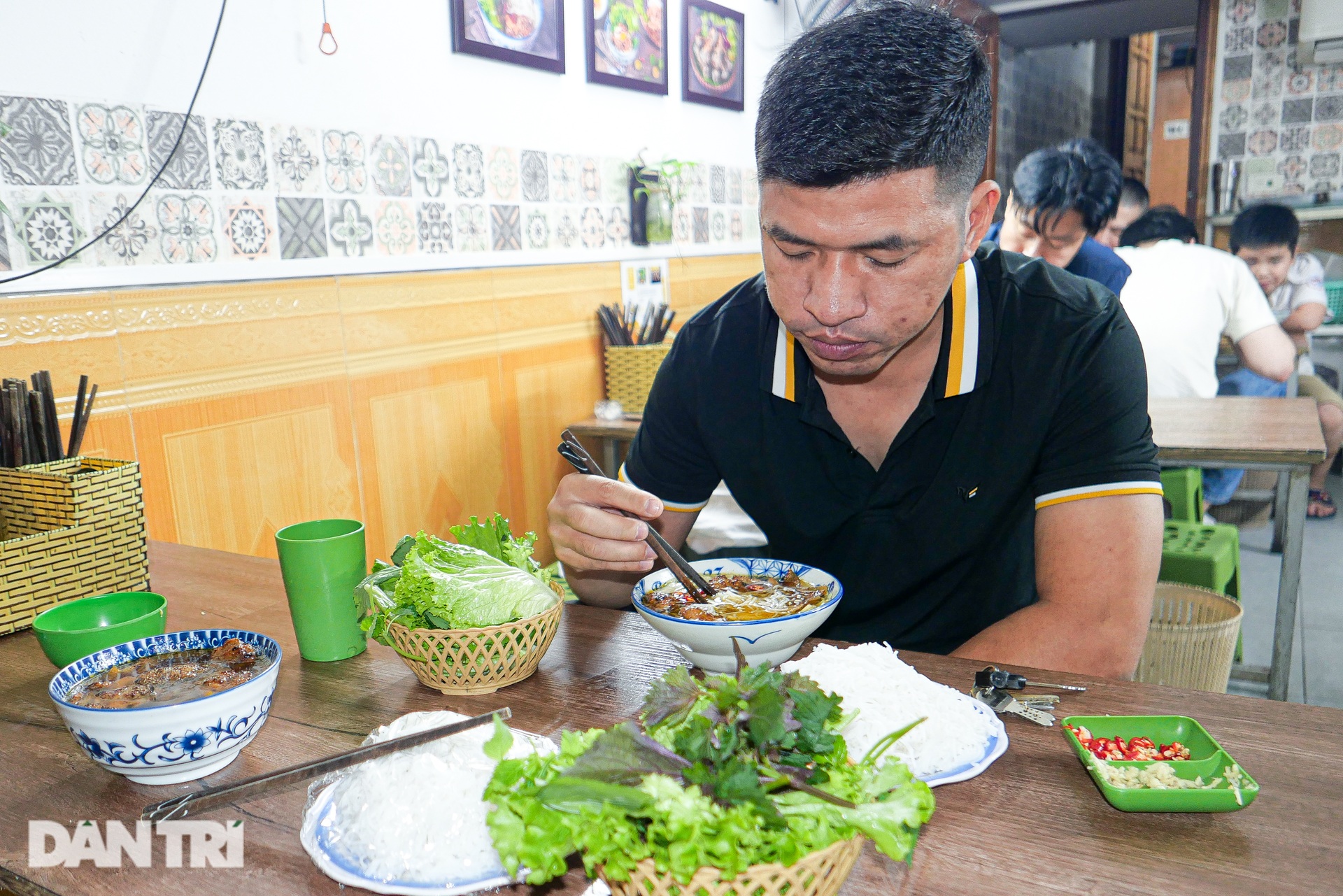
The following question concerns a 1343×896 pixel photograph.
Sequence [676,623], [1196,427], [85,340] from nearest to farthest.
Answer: [676,623], [85,340], [1196,427]

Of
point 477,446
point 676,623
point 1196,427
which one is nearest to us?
point 676,623

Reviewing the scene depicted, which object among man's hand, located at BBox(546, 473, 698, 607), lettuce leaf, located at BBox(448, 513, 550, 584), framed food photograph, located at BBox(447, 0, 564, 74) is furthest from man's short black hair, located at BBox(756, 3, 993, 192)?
framed food photograph, located at BBox(447, 0, 564, 74)

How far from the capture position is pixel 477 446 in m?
3.14

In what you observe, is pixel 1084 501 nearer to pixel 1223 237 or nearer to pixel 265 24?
pixel 265 24

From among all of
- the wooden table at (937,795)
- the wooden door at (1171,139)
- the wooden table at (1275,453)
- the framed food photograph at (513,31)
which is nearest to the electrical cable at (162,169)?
the framed food photograph at (513,31)

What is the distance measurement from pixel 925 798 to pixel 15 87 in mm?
2196

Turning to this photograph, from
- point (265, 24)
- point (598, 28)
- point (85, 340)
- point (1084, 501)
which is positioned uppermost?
point (598, 28)

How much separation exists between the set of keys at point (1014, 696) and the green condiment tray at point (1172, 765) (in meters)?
0.04

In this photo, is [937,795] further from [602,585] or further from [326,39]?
[326,39]

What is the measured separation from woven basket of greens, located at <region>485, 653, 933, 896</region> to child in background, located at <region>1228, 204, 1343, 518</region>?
4796 millimetres

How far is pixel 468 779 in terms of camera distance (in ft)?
2.47

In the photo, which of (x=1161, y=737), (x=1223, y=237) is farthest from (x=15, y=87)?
(x=1223, y=237)

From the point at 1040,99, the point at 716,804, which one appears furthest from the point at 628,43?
the point at 1040,99

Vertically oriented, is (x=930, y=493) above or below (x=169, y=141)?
below
